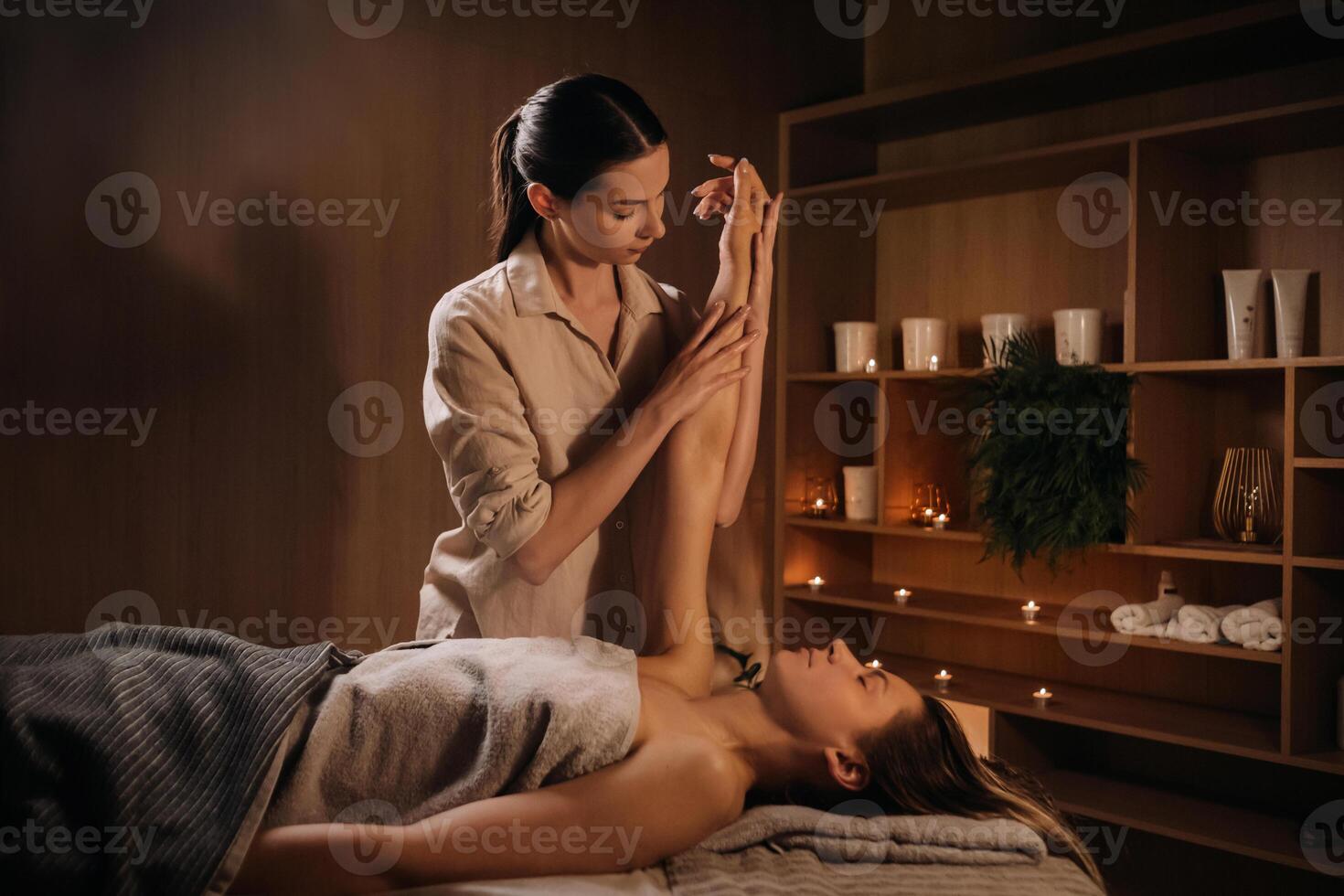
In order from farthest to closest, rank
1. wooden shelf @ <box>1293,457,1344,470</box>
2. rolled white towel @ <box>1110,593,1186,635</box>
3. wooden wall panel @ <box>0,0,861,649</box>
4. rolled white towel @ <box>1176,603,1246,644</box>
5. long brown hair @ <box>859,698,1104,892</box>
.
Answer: rolled white towel @ <box>1110,593,1186,635</box>, rolled white towel @ <box>1176,603,1246,644</box>, wooden shelf @ <box>1293,457,1344,470</box>, wooden wall panel @ <box>0,0,861,649</box>, long brown hair @ <box>859,698,1104,892</box>

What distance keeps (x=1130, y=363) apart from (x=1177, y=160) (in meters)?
0.54

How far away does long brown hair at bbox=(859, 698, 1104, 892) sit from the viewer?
154 centimetres

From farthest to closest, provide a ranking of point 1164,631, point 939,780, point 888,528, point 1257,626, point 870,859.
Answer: point 888,528 → point 1164,631 → point 1257,626 → point 939,780 → point 870,859

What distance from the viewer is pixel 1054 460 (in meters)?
2.84

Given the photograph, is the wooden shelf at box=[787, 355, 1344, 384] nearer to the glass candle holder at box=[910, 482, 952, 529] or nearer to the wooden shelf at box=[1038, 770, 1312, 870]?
the glass candle holder at box=[910, 482, 952, 529]

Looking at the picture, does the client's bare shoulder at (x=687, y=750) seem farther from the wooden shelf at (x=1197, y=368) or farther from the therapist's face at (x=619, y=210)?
the wooden shelf at (x=1197, y=368)

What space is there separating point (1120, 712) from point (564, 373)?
75.9 inches

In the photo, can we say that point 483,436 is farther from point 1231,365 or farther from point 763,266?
point 1231,365

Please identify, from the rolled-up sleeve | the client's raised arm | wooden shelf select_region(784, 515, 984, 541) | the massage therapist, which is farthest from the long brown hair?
wooden shelf select_region(784, 515, 984, 541)

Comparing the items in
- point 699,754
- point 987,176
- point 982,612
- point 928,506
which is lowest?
point 982,612

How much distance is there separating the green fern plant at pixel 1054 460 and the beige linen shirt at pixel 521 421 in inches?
52.1

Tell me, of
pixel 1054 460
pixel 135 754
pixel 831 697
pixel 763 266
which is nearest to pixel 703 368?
pixel 763 266

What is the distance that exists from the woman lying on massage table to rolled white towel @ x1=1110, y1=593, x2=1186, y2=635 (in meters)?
1.33

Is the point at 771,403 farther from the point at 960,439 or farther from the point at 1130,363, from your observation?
the point at 1130,363
